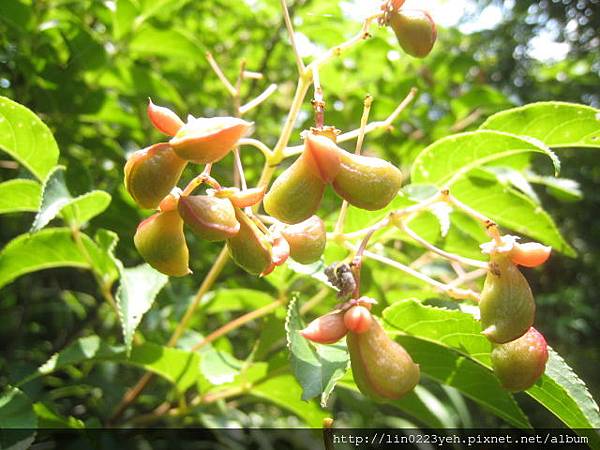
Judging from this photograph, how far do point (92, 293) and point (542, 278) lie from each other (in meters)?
2.69

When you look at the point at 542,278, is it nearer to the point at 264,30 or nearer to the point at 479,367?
the point at 264,30

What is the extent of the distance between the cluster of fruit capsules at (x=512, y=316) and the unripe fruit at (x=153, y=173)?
399mm

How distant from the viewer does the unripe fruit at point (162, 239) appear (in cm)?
68

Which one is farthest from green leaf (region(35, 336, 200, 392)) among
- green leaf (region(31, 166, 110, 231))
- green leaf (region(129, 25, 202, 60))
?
green leaf (region(129, 25, 202, 60))

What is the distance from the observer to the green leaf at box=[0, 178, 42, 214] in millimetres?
926

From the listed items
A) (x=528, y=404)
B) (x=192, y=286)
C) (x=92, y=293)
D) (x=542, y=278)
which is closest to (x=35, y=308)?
(x=92, y=293)

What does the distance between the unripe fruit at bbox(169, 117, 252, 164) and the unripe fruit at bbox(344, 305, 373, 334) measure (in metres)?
0.25

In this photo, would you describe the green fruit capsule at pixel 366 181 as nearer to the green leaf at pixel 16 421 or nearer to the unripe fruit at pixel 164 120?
the unripe fruit at pixel 164 120

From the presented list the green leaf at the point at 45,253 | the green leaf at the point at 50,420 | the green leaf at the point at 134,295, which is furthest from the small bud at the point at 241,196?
the green leaf at the point at 50,420

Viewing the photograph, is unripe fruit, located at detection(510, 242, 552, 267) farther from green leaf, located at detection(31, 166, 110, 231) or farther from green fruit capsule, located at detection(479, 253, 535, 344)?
green leaf, located at detection(31, 166, 110, 231)

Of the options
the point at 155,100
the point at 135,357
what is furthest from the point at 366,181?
the point at 155,100

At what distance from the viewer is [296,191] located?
0.68 meters

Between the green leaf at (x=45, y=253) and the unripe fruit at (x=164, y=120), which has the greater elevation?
the unripe fruit at (x=164, y=120)

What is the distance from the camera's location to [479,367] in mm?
856
